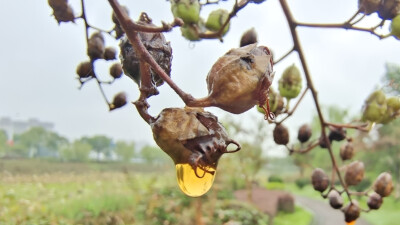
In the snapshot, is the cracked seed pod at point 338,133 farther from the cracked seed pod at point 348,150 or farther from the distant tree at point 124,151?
the distant tree at point 124,151

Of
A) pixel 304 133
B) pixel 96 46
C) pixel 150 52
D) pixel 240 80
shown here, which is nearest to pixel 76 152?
pixel 304 133

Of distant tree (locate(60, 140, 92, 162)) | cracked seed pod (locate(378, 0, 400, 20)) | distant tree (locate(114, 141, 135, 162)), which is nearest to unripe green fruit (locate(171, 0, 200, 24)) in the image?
cracked seed pod (locate(378, 0, 400, 20))

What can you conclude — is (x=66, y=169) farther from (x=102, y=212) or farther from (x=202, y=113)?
(x=202, y=113)

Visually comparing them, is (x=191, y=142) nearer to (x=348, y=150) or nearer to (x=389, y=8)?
(x=389, y=8)

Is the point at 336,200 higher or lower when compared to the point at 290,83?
lower

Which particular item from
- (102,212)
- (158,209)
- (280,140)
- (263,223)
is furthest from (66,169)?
(280,140)

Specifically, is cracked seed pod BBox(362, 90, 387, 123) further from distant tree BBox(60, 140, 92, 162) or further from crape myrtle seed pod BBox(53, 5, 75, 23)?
distant tree BBox(60, 140, 92, 162)

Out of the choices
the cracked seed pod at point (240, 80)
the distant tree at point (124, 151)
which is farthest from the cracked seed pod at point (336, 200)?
the distant tree at point (124, 151)
